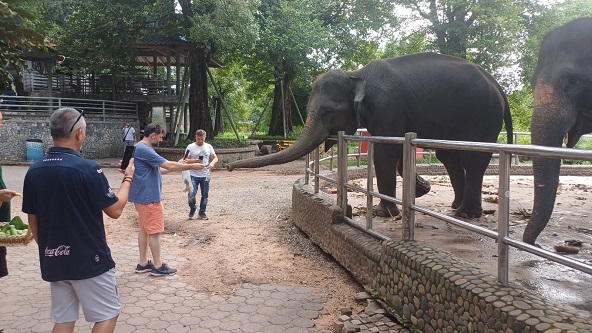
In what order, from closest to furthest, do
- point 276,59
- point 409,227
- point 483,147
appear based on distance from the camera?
point 483,147
point 409,227
point 276,59

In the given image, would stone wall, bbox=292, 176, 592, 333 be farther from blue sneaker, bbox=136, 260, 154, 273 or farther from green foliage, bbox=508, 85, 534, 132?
green foliage, bbox=508, 85, 534, 132

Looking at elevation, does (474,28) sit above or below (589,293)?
above

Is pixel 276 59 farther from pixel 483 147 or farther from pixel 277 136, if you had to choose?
pixel 483 147

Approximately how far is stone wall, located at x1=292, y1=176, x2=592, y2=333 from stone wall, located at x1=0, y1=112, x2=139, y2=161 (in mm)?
18679

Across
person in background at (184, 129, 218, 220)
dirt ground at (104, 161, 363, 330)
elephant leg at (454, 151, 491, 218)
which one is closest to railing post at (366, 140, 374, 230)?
dirt ground at (104, 161, 363, 330)

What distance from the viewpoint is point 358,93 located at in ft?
20.8

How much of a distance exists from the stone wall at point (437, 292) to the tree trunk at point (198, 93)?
15999mm

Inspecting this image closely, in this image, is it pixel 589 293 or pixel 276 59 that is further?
pixel 276 59

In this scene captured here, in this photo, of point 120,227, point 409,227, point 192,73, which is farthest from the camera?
point 192,73

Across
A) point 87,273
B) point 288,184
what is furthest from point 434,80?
point 288,184

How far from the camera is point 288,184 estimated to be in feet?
45.6

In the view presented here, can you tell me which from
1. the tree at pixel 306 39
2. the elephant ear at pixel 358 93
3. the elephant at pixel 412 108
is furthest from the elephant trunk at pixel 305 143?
the tree at pixel 306 39

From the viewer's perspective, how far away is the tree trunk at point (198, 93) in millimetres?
20688

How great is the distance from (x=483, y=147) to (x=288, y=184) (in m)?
10.8
